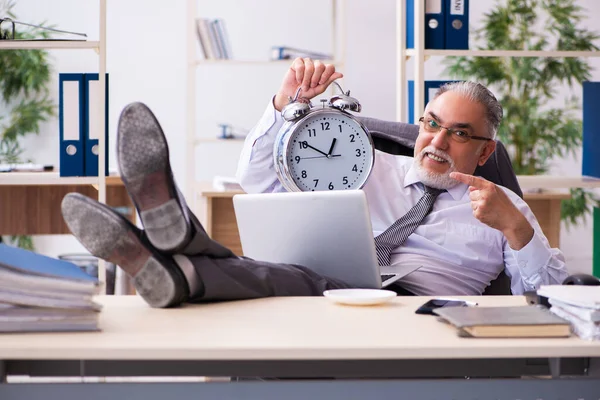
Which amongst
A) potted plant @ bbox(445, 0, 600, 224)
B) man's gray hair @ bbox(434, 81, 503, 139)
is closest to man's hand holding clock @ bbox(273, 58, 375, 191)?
man's gray hair @ bbox(434, 81, 503, 139)

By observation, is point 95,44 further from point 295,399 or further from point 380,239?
point 295,399

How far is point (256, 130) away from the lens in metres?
2.24

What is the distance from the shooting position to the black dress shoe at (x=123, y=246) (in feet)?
4.08

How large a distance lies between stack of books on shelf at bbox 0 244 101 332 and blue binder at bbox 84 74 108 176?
77.8 inches

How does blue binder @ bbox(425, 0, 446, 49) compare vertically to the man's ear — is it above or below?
above

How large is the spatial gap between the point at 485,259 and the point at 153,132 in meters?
1.14

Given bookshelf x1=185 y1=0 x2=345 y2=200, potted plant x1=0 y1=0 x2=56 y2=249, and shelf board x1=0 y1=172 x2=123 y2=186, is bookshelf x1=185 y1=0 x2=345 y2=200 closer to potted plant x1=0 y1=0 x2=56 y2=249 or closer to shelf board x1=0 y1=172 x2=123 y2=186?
potted plant x1=0 y1=0 x2=56 y2=249

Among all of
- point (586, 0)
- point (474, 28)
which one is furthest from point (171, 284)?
point (586, 0)

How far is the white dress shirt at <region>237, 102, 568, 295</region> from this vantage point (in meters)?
1.99

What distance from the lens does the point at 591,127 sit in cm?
354

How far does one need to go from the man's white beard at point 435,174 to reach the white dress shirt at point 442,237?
4 cm

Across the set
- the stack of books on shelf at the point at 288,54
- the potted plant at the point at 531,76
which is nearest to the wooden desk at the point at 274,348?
the stack of books on shelf at the point at 288,54

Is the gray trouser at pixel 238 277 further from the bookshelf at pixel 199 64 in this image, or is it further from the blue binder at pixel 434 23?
the bookshelf at pixel 199 64

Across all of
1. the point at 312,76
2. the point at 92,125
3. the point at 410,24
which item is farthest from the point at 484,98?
the point at 92,125
